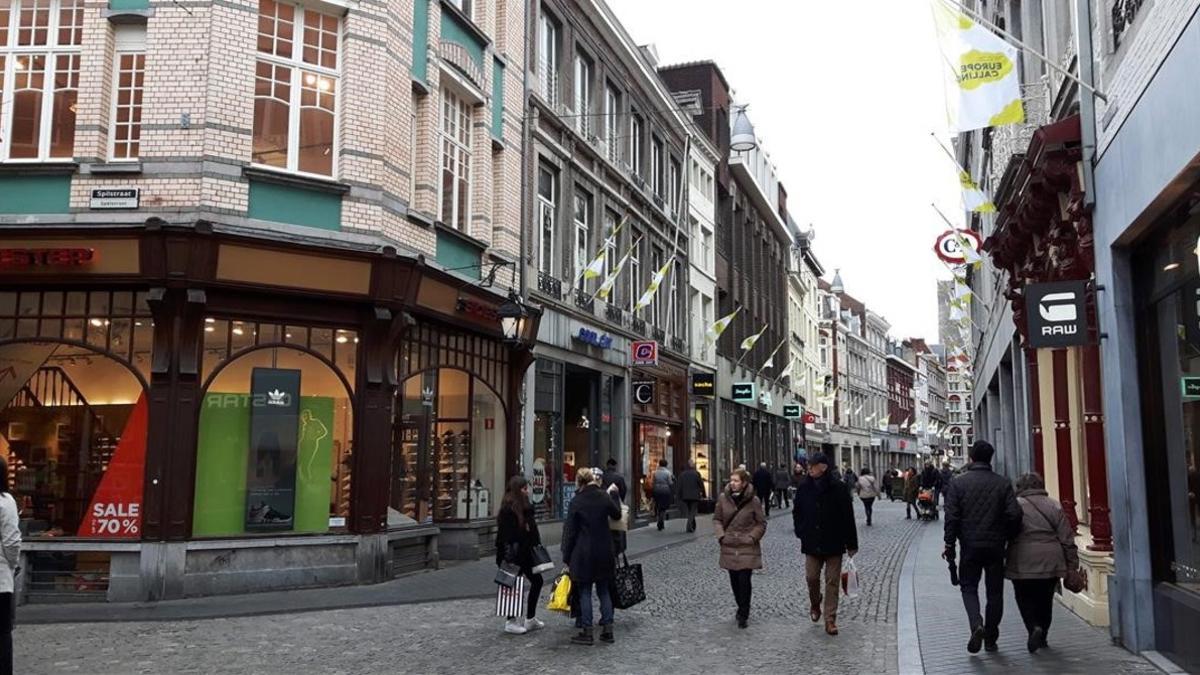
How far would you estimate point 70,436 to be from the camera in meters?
13.2

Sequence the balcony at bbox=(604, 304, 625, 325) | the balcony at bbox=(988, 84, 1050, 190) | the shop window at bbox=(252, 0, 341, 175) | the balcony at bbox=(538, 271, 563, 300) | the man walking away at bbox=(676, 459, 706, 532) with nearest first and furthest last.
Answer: the balcony at bbox=(988, 84, 1050, 190) → the shop window at bbox=(252, 0, 341, 175) → the balcony at bbox=(538, 271, 563, 300) → the man walking away at bbox=(676, 459, 706, 532) → the balcony at bbox=(604, 304, 625, 325)

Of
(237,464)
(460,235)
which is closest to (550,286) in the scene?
(460,235)

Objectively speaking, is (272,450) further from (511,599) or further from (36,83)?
(36,83)

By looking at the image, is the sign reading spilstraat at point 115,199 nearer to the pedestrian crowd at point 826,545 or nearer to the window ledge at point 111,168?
the window ledge at point 111,168

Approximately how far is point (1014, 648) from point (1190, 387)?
275 centimetres

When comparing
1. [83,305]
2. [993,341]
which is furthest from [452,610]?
[993,341]

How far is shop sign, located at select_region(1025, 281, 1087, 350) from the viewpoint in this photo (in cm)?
968

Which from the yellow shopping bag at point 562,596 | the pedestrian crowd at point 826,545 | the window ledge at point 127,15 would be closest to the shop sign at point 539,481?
the pedestrian crowd at point 826,545

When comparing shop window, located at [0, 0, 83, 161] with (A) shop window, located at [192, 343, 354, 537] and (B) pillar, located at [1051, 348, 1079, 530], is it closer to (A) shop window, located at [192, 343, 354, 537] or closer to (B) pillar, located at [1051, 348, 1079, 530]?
(A) shop window, located at [192, 343, 354, 537]

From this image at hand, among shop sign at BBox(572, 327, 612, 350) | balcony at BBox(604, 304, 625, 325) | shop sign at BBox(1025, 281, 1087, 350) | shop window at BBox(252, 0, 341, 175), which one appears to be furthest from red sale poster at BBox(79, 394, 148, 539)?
balcony at BBox(604, 304, 625, 325)

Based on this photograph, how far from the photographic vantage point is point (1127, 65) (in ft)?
27.9

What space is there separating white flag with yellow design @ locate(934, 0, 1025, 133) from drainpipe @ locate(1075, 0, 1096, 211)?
68 cm

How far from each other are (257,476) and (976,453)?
912 cm

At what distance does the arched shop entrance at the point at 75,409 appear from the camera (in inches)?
507
